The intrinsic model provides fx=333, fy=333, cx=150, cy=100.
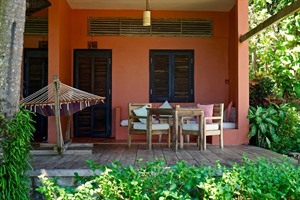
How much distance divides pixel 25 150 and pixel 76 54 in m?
4.91

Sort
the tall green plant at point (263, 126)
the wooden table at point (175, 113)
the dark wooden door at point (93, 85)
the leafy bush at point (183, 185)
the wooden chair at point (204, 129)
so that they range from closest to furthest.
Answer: the leafy bush at point (183, 185) → the wooden table at point (175, 113) → the wooden chair at point (204, 129) → the tall green plant at point (263, 126) → the dark wooden door at point (93, 85)

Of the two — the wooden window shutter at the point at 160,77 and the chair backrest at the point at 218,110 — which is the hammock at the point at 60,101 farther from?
the wooden window shutter at the point at 160,77

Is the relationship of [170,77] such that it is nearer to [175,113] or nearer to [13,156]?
[175,113]

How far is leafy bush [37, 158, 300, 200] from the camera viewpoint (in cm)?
245

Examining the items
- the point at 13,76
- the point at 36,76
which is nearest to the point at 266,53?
the point at 36,76

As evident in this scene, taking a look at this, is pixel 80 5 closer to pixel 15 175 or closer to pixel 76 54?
pixel 76 54

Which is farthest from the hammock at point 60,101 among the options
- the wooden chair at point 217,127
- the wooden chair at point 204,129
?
the wooden chair at point 217,127

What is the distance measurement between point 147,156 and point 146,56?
331cm

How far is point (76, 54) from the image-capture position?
A: 753 cm

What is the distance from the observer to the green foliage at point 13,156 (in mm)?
2707

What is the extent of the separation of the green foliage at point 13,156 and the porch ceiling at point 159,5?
15.7 feet

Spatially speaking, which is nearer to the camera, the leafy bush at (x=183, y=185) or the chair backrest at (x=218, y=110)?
the leafy bush at (x=183, y=185)

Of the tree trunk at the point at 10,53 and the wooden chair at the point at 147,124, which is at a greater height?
the tree trunk at the point at 10,53

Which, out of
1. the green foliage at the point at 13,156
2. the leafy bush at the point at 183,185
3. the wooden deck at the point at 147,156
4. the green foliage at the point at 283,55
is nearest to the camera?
the leafy bush at the point at 183,185
